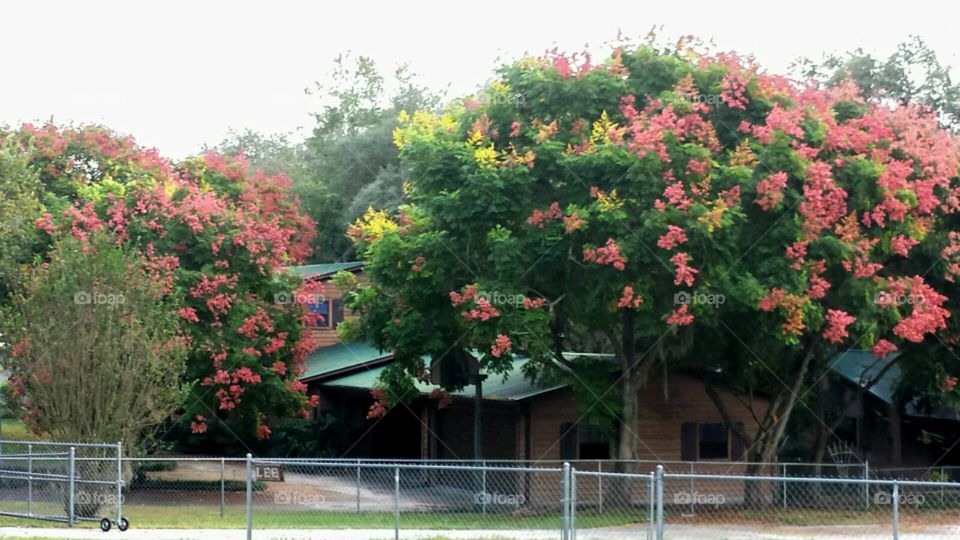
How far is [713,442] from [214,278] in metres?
13.1

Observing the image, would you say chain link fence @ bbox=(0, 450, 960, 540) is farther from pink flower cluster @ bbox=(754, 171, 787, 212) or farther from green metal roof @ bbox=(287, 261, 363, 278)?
green metal roof @ bbox=(287, 261, 363, 278)

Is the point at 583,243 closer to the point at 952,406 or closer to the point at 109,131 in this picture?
the point at 952,406

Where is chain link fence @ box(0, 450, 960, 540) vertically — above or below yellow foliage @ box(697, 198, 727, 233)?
below

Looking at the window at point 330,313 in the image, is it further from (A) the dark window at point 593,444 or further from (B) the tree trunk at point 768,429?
(B) the tree trunk at point 768,429

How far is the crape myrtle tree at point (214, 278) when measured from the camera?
3047 cm

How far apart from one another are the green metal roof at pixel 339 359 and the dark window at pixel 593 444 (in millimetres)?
7918

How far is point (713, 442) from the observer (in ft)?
107

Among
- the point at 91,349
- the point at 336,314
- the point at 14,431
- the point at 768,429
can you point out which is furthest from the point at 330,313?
the point at 91,349

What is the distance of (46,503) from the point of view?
23172 mm

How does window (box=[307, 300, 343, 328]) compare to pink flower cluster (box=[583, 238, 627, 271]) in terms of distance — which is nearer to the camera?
pink flower cluster (box=[583, 238, 627, 271])

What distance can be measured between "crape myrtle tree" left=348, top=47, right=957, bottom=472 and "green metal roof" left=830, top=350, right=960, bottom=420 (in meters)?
5.48

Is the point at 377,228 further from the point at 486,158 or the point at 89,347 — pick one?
the point at 89,347

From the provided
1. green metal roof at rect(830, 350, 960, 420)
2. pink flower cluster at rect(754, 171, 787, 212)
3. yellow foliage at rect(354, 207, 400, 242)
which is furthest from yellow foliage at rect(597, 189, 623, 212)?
green metal roof at rect(830, 350, 960, 420)

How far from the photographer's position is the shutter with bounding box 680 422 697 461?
105 ft
